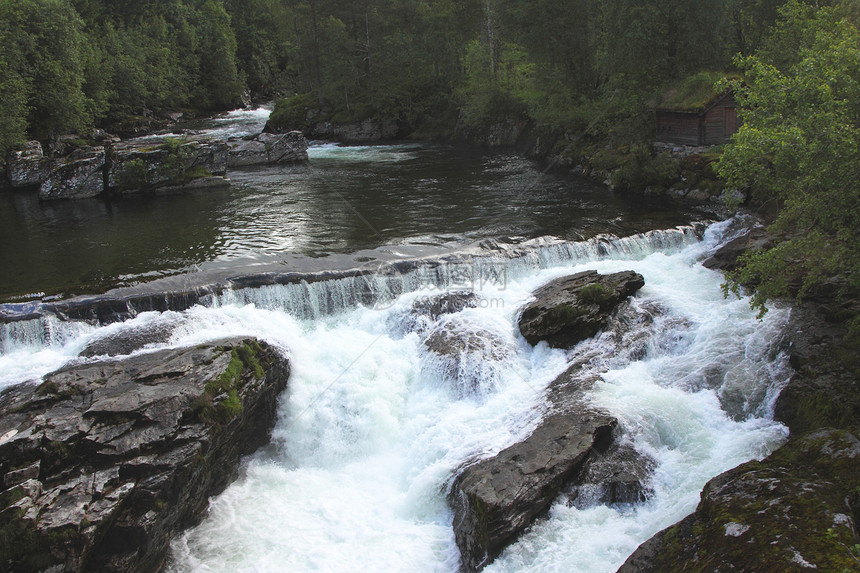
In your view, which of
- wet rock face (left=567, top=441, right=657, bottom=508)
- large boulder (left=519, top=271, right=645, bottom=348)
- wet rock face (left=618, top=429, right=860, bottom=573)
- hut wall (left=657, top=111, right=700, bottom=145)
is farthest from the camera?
hut wall (left=657, top=111, right=700, bottom=145)

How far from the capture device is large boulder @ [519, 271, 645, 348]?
595 inches

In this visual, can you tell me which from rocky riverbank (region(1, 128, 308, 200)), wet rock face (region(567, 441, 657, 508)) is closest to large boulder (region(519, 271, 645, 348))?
wet rock face (region(567, 441, 657, 508))

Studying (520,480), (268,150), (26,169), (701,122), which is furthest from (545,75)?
(520,480)

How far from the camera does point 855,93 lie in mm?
10547

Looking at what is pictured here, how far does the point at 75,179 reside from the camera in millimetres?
30500

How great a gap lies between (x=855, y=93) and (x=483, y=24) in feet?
142

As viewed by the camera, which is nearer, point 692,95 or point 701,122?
point 701,122

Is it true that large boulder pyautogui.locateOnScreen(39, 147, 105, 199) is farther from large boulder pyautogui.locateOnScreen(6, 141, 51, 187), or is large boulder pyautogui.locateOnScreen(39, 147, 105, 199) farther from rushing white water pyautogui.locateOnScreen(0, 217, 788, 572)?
rushing white water pyautogui.locateOnScreen(0, 217, 788, 572)

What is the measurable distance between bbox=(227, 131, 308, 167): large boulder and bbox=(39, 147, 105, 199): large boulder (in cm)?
868

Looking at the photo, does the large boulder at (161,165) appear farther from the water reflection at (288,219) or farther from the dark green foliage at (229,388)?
the dark green foliage at (229,388)

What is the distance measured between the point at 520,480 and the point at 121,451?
716 cm

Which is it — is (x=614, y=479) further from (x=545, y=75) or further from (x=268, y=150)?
(x=268, y=150)

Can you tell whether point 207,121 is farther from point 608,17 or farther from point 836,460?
point 836,460

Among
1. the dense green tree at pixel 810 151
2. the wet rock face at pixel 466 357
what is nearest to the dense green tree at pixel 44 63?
the wet rock face at pixel 466 357
